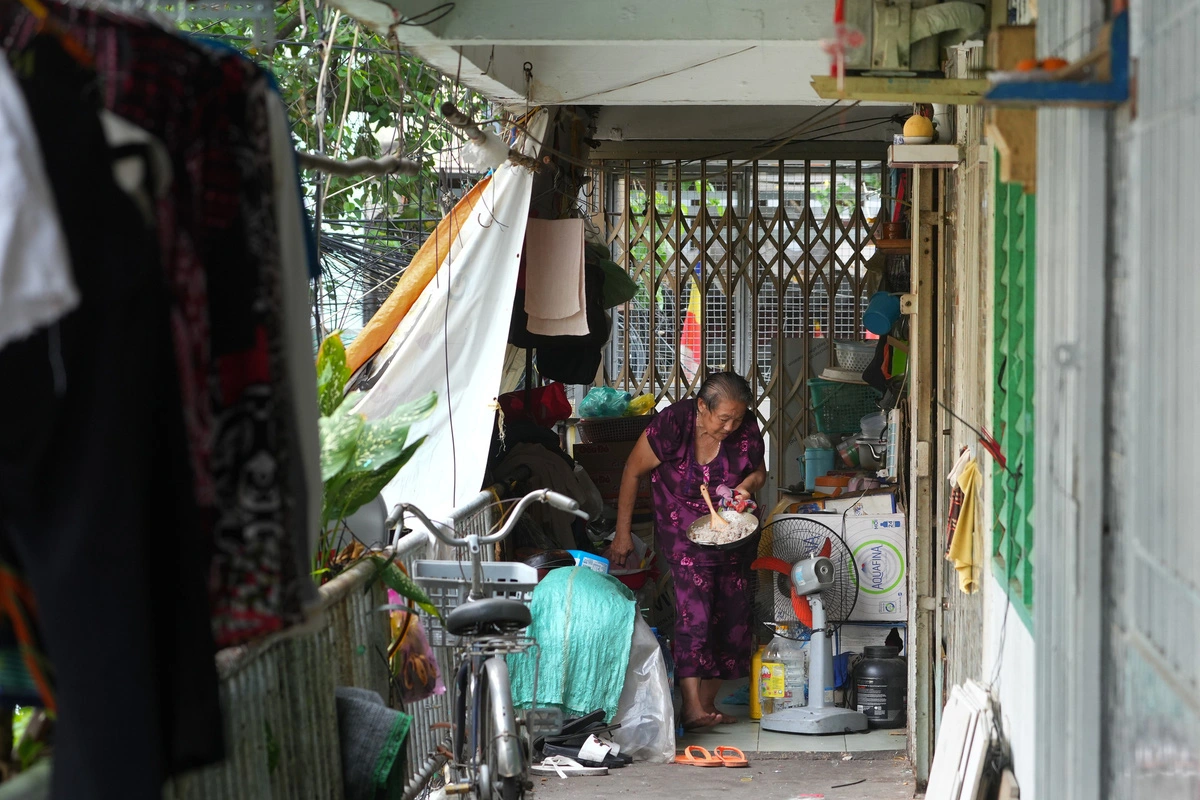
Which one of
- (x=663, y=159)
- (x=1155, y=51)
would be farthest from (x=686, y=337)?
(x=1155, y=51)

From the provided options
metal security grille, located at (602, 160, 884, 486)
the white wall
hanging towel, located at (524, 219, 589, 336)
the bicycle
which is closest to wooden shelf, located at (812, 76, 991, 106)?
the white wall

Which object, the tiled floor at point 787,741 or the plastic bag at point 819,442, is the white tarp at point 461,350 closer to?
the tiled floor at point 787,741

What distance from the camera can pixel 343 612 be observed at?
3.27m

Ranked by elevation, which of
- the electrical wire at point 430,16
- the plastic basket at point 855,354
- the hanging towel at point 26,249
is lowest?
the plastic basket at point 855,354

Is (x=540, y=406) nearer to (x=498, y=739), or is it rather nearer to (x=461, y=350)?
(x=461, y=350)

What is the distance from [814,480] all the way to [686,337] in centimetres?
317

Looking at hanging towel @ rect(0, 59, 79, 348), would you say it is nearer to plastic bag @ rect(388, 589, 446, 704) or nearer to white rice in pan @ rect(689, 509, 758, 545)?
plastic bag @ rect(388, 589, 446, 704)

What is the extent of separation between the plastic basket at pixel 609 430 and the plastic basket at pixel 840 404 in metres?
1.13

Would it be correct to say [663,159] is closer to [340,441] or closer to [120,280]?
[340,441]

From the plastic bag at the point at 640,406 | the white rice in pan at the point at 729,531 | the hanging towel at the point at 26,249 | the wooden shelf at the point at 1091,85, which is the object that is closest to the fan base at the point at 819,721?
the white rice in pan at the point at 729,531

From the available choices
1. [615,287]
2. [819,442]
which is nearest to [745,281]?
[819,442]

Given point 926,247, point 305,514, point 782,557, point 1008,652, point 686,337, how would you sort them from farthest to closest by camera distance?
1. point 686,337
2. point 782,557
3. point 926,247
4. point 1008,652
5. point 305,514

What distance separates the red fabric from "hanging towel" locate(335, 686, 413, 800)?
3.28m

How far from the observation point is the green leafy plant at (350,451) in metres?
3.12
